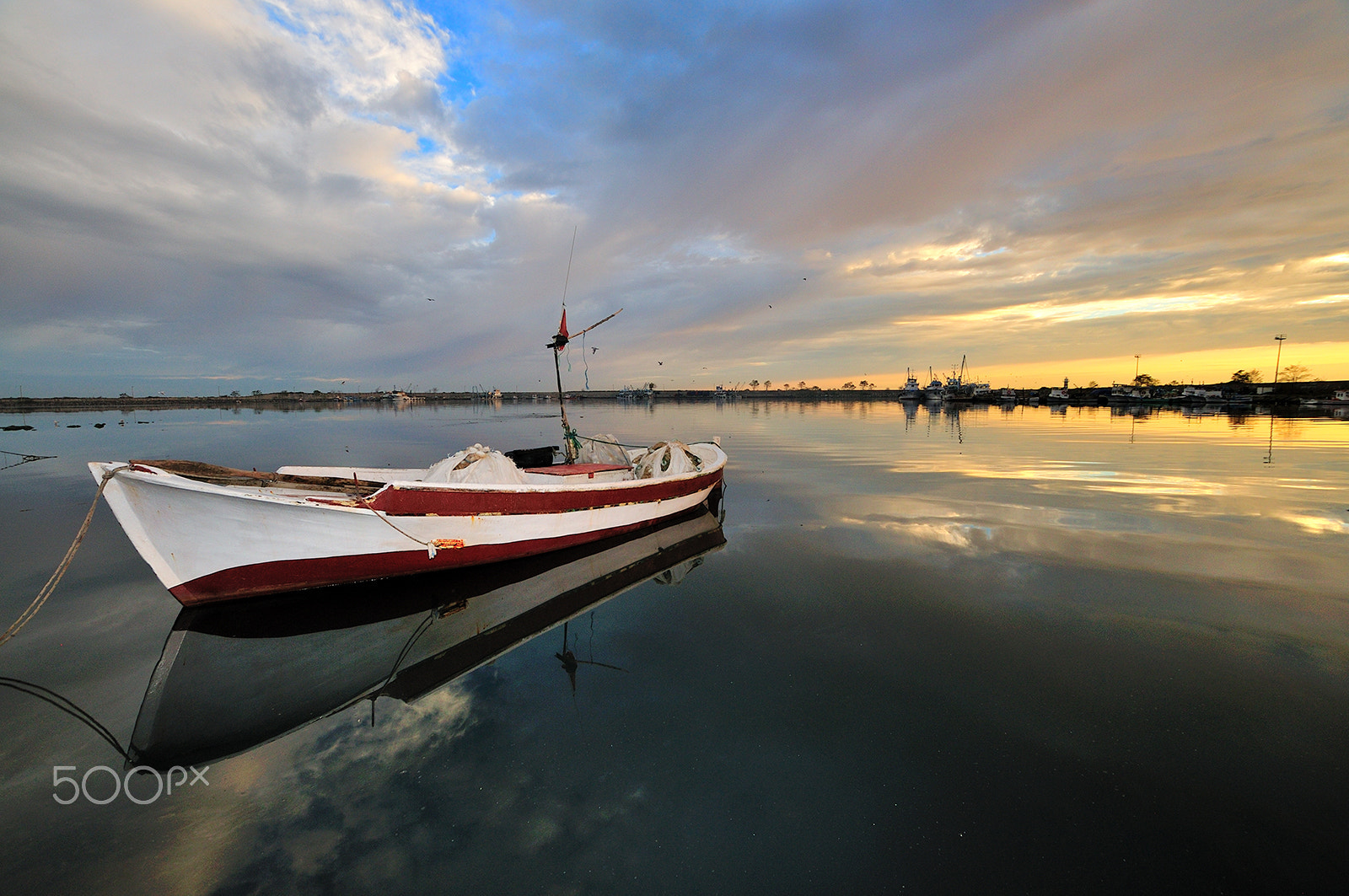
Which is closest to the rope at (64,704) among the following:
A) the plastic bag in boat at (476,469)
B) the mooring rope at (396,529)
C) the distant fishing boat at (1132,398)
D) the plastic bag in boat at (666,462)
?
the mooring rope at (396,529)

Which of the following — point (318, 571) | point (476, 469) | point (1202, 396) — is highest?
point (1202, 396)

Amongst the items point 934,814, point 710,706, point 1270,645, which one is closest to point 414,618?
point 710,706

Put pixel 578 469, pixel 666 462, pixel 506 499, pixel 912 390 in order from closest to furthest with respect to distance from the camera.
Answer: pixel 506 499
pixel 578 469
pixel 666 462
pixel 912 390

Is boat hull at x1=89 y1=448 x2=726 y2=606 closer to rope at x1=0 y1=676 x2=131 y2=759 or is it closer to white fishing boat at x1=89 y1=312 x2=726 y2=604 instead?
white fishing boat at x1=89 y1=312 x2=726 y2=604

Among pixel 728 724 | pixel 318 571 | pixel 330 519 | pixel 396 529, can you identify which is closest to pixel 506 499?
pixel 396 529

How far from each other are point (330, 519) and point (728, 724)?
24.1 feet

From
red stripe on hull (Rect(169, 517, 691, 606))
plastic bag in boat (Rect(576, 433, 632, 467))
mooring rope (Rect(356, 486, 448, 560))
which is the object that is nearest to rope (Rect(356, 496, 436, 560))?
mooring rope (Rect(356, 486, 448, 560))

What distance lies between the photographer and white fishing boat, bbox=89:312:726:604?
23.5ft

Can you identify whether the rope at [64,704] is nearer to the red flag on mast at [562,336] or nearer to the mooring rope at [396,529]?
the mooring rope at [396,529]

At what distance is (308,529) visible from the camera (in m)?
7.74

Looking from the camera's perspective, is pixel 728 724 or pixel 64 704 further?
pixel 64 704

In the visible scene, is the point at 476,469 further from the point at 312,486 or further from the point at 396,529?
the point at 312,486

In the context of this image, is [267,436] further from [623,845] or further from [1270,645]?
[1270,645]

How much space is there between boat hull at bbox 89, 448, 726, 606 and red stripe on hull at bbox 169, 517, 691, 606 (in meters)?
0.02
